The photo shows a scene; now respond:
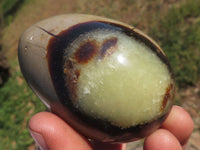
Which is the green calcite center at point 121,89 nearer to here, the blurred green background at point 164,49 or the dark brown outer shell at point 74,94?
the dark brown outer shell at point 74,94

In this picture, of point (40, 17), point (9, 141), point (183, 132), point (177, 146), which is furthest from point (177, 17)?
point (40, 17)

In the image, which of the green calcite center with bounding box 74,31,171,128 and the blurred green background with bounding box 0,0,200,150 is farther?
the blurred green background with bounding box 0,0,200,150

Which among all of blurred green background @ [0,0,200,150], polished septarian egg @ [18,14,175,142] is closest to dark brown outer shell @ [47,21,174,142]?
polished septarian egg @ [18,14,175,142]

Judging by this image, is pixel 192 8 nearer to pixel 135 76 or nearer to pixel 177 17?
pixel 177 17

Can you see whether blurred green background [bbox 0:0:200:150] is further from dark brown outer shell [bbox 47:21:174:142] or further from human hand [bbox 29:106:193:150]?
dark brown outer shell [bbox 47:21:174:142]

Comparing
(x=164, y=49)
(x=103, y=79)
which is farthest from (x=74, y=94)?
(x=164, y=49)
